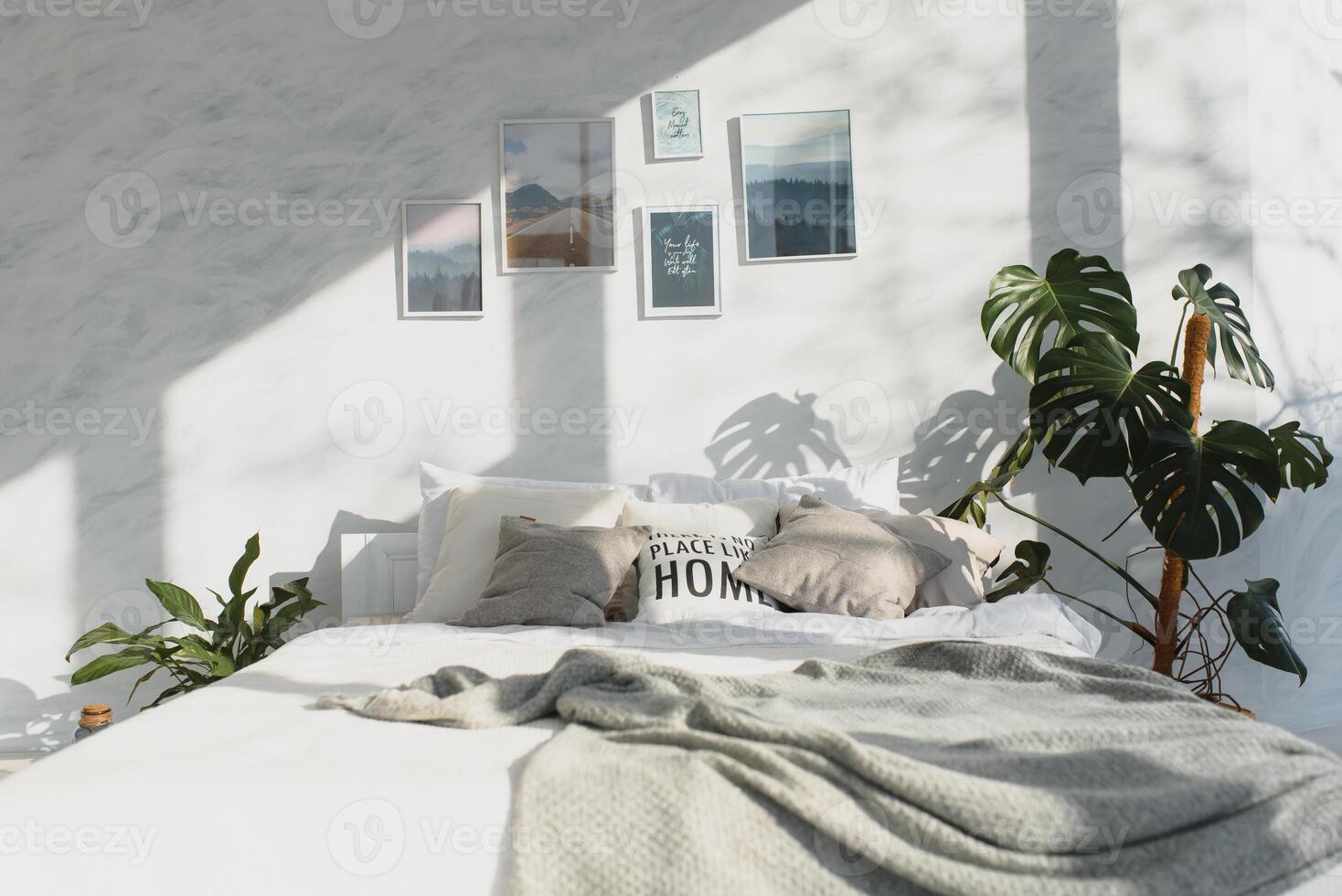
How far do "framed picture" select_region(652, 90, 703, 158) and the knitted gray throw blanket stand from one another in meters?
2.40

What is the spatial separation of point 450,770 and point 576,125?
2.57 metres

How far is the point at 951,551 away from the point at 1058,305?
0.84 meters

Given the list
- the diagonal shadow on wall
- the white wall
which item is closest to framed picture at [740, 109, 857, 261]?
the white wall

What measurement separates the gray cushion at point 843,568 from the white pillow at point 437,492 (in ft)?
2.12

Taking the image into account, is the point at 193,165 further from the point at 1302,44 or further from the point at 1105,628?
the point at 1302,44

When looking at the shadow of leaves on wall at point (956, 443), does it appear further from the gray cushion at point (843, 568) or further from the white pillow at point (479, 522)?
the white pillow at point (479, 522)

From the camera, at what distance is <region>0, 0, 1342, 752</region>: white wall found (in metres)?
3.54

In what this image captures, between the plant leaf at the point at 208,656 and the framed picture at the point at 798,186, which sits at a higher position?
the framed picture at the point at 798,186

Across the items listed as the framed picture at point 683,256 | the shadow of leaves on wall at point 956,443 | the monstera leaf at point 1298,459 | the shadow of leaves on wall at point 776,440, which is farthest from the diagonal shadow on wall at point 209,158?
the monstera leaf at point 1298,459

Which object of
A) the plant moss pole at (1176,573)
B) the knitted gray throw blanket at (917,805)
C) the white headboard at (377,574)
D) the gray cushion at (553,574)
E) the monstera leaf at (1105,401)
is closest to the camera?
the knitted gray throw blanket at (917,805)

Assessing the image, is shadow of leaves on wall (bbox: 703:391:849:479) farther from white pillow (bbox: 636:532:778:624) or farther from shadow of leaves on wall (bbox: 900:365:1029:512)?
white pillow (bbox: 636:532:778:624)

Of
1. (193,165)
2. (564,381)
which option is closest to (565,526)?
(564,381)

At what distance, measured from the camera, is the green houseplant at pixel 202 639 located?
318 cm

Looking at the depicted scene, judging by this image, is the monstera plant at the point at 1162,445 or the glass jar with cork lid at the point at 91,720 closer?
the monstera plant at the point at 1162,445
